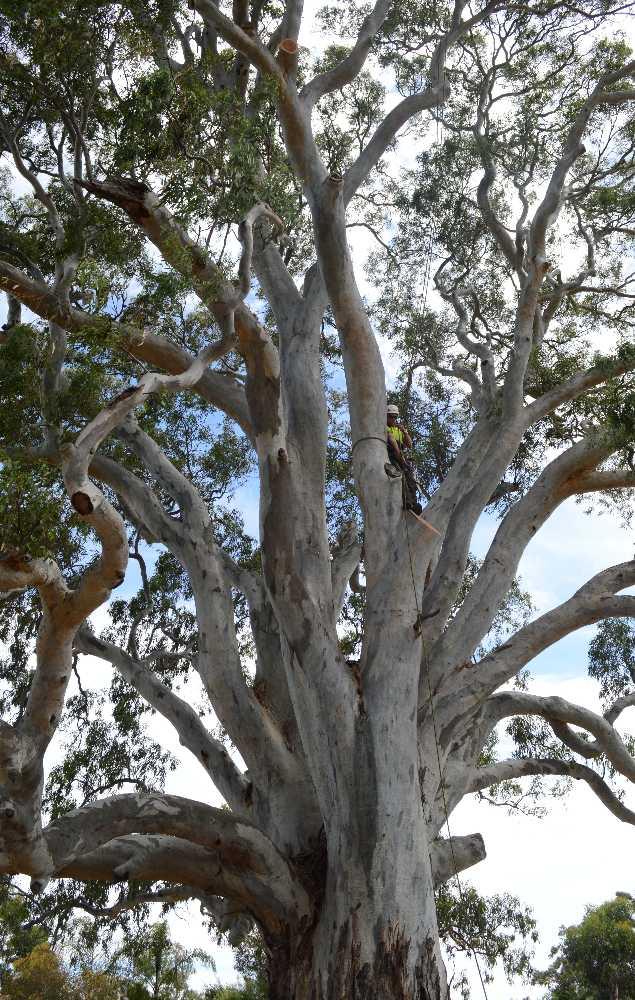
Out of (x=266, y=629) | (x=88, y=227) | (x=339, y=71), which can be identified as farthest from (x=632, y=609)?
(x=339, y=71)

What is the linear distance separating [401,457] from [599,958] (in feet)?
49.0

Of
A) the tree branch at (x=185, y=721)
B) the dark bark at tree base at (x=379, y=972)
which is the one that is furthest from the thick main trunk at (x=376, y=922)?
the tree branch at (x=185, y=721)

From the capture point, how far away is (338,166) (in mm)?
10148

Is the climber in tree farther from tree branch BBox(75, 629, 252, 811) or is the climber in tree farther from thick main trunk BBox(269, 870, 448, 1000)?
thick main trunk BBox(269, 870, 448, 1000)

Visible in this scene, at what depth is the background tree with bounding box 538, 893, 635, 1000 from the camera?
16922 millimetres

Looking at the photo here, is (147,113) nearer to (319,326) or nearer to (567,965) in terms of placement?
(319,326)

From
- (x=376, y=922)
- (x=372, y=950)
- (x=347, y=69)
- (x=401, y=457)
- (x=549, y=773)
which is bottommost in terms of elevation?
(x=372, y=950)

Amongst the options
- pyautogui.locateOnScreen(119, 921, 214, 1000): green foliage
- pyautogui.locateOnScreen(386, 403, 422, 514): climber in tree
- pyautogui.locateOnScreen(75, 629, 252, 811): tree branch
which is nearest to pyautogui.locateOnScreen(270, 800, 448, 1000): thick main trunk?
pyautogui.locateOnScreen(75, 629, 252, 811): tree branch

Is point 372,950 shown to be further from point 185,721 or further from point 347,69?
point 347,69

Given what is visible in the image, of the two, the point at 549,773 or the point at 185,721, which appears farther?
the point at 549,773

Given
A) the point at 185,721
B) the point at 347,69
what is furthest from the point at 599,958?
the point at 347,69

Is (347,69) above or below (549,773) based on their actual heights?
above

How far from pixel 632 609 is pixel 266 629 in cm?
265

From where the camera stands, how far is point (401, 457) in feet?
21.2
